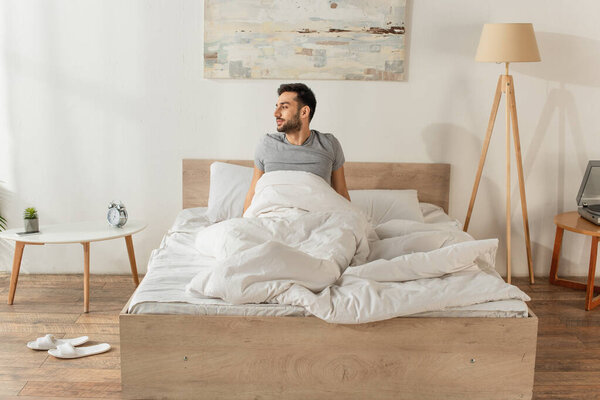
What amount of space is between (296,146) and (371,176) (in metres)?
0.70

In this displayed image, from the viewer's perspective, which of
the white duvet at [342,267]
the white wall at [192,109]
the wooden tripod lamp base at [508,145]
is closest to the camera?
the white duvet at [342,267]

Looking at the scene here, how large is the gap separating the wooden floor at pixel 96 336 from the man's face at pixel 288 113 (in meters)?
1.24

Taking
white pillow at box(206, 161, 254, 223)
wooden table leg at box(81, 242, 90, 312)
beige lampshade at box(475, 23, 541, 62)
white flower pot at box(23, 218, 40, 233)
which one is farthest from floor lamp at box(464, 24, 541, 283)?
white flower pot at box(23, 218, 40, 233)

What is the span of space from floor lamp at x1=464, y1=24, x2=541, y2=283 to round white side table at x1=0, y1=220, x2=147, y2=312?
6.11ft

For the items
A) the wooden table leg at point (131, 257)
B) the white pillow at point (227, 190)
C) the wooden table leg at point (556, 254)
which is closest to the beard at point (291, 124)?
the white pillow at point (227, 190)

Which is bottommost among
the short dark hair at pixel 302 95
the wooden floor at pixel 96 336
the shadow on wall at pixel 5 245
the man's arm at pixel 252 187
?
the wooden floor at pixel 96 336

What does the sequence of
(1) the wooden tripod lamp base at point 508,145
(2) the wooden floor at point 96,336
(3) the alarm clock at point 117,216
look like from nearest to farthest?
(2) the wooden floor at point 96,336
(3) the alarm clock at point 117,216
(1) the wooden tripod lamp base at point 508,145

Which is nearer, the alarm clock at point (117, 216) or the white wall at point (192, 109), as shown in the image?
the alarm clock at point (117, 216)

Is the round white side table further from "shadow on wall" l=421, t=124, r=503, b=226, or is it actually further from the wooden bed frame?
"shadow on wall" l=421, t=124, r=503, b=226

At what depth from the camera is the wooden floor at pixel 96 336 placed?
2.54 m

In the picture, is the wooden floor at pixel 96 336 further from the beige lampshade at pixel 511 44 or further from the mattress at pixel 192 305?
the beige lampshade at pixel 511 44

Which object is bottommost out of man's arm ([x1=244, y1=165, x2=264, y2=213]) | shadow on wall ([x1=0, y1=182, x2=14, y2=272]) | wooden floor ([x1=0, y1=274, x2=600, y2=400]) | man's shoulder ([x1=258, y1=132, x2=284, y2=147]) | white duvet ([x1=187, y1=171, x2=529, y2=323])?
wooden floor ([x1=0, y1=274, x2=600, y2=400])

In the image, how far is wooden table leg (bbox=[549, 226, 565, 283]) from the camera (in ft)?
12.4

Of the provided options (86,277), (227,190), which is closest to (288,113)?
(227,190)
